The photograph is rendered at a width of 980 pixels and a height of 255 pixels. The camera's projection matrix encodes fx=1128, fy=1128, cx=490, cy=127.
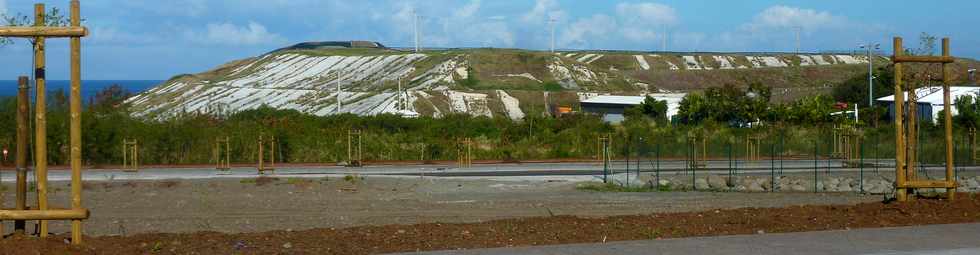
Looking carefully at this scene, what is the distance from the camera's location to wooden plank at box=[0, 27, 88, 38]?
39.0ft

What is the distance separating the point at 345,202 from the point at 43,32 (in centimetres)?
1551

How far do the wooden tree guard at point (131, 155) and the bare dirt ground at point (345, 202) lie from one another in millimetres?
8283

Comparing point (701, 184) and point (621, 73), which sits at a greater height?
point (621, 73)

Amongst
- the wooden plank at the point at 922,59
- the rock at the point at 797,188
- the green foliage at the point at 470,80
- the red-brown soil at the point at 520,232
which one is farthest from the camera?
the green foliage at the point at 470,80

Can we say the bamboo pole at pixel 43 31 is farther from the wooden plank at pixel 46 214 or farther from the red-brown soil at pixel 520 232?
the red-brown soil at pixel 520 232

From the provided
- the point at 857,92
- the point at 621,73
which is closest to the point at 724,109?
the point at 857,92

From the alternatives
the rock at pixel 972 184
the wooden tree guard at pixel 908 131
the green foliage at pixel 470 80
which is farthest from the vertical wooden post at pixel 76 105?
the green foliage at pixel 470 80

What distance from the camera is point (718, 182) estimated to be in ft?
105

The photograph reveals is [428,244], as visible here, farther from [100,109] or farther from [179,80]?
[179,80]

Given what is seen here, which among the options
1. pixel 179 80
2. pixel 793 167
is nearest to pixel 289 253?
pixel 793 167

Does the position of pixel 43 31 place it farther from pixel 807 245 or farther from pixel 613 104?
pixel 613 104

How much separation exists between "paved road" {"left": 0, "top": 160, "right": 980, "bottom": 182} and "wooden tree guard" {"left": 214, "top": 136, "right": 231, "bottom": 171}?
1.78 ft

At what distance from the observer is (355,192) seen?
30.8 meters

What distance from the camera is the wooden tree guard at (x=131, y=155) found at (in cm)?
4122
